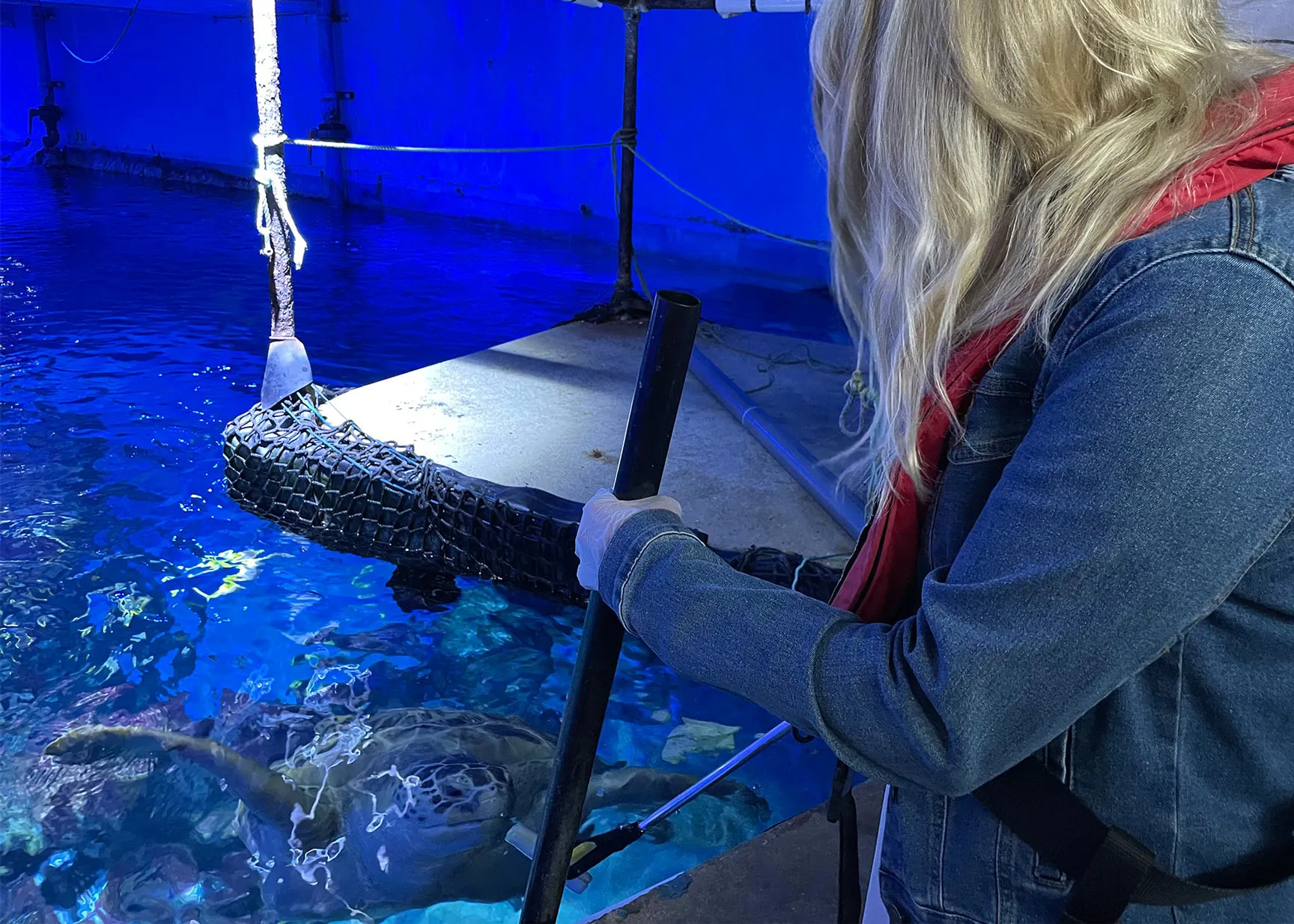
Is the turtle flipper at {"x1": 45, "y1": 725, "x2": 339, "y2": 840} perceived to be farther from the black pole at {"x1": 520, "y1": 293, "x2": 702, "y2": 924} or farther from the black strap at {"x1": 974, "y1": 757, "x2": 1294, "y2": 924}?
the black strap at {"x1": 974, "y1": 757, "x2": 1294, "y2": 924}

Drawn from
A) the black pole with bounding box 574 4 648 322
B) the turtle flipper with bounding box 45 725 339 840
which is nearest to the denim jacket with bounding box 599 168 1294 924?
the turtle flipper with bounding box 45 725 339 840

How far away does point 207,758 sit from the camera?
2760 millimetres

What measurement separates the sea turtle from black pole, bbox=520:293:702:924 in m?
1.29

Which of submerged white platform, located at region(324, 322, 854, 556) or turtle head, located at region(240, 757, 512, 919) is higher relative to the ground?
submerged white platform, located at region(324, 322, 854, 556)

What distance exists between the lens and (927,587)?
0.67m

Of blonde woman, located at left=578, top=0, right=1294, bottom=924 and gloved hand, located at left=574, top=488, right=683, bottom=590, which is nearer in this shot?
blonde woman, located at left=578, top=0, right=1294, bottom=924

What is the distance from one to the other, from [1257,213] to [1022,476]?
0.21 m

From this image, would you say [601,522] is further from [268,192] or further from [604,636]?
[268,192]

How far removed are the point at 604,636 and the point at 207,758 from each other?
2164 mm

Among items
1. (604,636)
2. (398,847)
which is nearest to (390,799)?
(398,847)

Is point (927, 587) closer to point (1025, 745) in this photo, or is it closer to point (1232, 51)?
point (1025, 745)

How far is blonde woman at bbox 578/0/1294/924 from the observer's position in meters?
0.56

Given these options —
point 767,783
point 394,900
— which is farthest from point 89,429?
point 767,783

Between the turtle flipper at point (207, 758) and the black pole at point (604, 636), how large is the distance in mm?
1605
